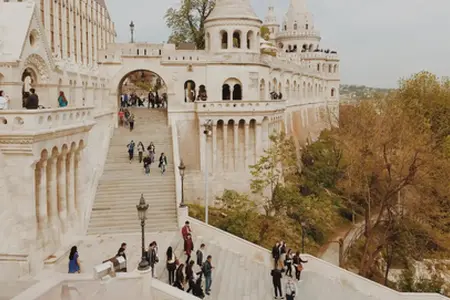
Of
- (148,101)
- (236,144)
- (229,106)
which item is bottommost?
(236,144)

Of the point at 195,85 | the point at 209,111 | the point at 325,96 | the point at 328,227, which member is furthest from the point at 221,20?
the point at 325,96

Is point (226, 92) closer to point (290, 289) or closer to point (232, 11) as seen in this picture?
point (232, 11)

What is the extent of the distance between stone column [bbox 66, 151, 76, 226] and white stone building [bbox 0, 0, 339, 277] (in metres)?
0.04

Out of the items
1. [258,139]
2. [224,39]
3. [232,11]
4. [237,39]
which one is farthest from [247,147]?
[232,11]

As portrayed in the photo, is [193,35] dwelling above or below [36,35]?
above

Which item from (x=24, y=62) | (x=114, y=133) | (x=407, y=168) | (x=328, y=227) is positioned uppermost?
(x=24, y=62)

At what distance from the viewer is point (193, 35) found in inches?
1743

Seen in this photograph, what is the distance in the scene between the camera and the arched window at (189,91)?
101 ft

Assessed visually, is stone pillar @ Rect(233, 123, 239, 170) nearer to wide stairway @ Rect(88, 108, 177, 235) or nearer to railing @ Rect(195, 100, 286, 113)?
railing @ Rect(195, 100, 286, 113)

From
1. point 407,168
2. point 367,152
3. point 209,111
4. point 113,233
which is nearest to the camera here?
point 113,233

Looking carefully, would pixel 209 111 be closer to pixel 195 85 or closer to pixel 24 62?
pixel 195 85

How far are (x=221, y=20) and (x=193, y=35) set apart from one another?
43.4 ft

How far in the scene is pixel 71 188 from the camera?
686 inches

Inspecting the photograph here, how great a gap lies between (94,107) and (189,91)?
12.4 meters
